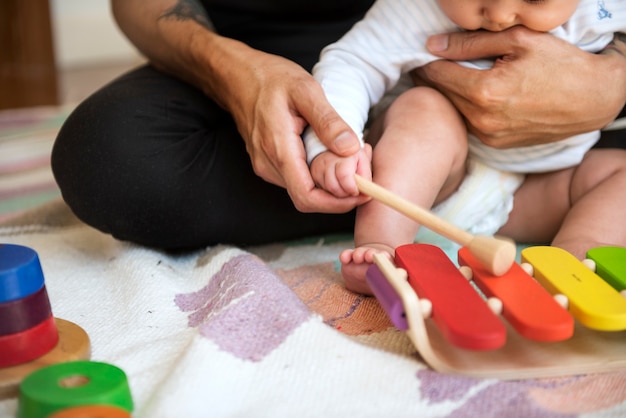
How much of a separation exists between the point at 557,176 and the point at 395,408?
0.52 metres

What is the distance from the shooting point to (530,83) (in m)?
0.90

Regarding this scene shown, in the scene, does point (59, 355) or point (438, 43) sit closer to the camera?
point (59, 355)

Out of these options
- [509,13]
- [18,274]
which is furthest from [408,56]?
[18,274]

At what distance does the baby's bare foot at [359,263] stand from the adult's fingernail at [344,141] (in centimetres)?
11

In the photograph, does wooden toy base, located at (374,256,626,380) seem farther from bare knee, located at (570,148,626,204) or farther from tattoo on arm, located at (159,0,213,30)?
tattoo on arm, located at (159,0,213,30)

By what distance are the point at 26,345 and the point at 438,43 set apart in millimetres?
595

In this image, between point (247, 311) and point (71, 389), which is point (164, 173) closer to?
point (247, 311)

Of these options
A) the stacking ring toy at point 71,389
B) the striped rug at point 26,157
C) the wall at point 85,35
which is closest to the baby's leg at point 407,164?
the stacking ring toy at point 71,389

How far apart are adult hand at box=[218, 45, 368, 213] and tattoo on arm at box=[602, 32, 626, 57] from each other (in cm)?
38

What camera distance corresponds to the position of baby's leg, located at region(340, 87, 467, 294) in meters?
0.85

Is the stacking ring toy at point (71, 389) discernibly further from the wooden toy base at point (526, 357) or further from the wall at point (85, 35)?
the wall at point (85, 35)

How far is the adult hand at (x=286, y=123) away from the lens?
82cm

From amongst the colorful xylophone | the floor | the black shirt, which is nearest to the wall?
the floor

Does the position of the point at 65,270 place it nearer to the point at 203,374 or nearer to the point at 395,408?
the point at 203,374
